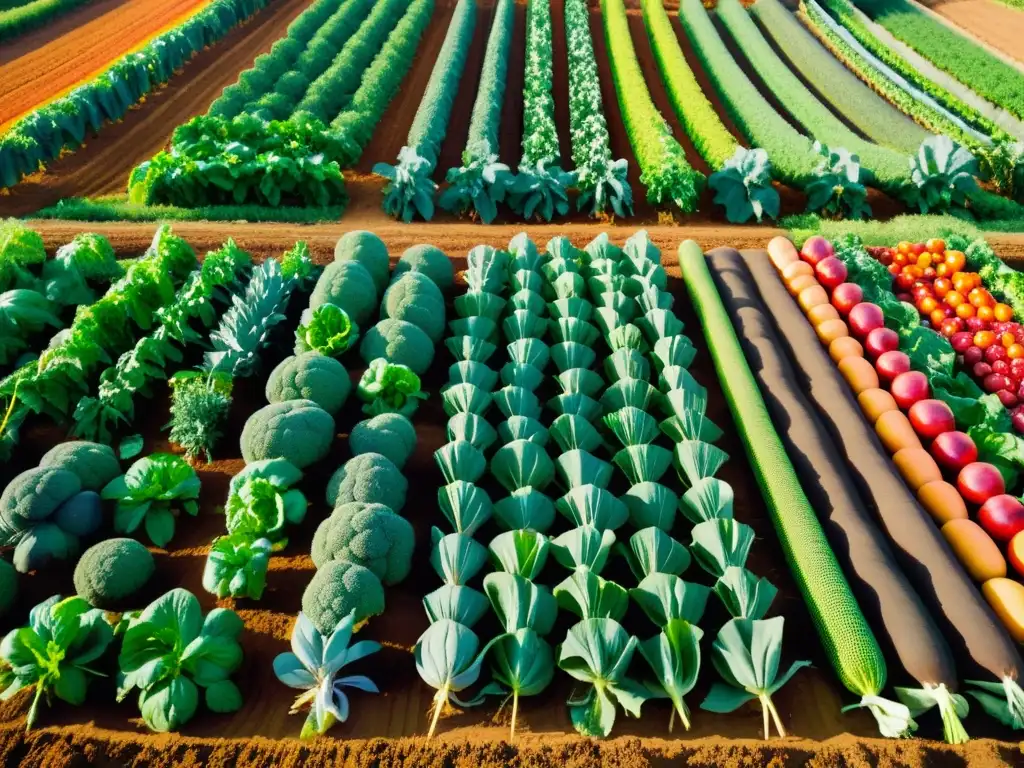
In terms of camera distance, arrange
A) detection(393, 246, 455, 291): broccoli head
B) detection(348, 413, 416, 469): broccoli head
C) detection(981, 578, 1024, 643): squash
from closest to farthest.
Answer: detection(981, 578, 1024, 643): squash
detection(348, 413, 416, 469): broccoli head
detection(393, 246, 455, 291): broccoli head

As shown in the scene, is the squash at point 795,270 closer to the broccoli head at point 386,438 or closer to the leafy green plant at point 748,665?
the leafy green plant at point 748,665

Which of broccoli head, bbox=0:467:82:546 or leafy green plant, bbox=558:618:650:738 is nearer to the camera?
leafy green plant, bbox=558:618:650:738

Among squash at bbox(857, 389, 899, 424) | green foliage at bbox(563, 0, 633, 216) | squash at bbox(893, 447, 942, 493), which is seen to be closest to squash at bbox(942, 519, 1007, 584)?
squash at bbox(893, 447, 942, 493)

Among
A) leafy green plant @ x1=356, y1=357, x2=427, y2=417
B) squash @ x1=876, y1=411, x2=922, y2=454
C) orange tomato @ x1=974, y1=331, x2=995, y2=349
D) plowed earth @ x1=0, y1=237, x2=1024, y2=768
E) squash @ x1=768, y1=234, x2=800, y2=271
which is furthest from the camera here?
squash @ x1=768, y1=234, x2=800, y2=271

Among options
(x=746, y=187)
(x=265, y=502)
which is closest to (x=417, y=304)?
(x=265, y=502)

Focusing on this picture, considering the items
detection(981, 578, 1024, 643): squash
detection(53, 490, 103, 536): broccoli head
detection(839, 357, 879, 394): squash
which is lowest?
detection(981, 578, 1024, 643): squash

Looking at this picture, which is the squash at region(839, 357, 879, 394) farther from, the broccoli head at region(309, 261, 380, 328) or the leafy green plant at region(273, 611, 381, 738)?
the leafy green plant at region(273, 611, 381, 738)

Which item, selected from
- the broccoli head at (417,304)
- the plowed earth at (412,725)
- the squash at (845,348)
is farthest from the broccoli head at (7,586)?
the squash at (845,348)
